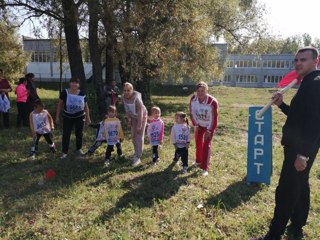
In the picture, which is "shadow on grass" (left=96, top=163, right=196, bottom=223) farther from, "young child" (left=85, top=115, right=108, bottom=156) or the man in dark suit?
the man in dark suit

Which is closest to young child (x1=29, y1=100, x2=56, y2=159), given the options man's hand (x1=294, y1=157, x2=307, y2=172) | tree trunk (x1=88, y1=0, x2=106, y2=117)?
tree trunk (x1=88, y1=0, x2=106, y2=117)

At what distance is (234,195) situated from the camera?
5707 millimetres

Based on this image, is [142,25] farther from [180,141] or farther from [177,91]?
[177,91]

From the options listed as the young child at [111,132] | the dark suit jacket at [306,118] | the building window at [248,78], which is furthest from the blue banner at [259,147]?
the building window at [248,78]

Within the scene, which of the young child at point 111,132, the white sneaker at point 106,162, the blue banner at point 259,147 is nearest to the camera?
the blue banner at point 259,147

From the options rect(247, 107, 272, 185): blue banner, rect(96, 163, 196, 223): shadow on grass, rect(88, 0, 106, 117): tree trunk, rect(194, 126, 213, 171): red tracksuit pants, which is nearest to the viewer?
rect(96, 163, 196, 223): shadow on grass

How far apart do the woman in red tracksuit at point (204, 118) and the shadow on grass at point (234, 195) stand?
768 millimetres

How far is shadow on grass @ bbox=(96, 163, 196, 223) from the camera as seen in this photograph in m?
5.19

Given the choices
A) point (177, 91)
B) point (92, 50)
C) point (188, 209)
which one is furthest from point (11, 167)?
point (177, 91)

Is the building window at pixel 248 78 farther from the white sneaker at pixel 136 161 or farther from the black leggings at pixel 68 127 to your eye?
the white sneaker at pixel 136 161

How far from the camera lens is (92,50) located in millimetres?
12789

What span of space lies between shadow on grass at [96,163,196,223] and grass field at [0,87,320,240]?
0.05ft

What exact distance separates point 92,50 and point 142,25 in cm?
263

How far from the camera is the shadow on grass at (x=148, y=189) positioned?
17.0 feet
